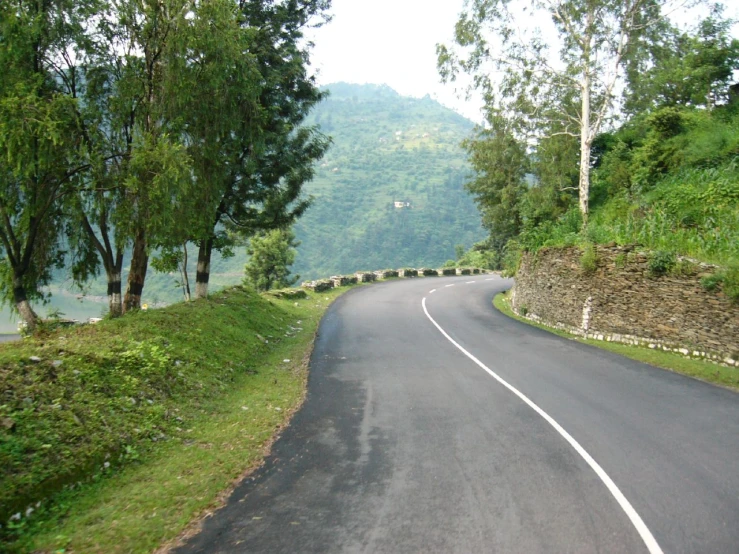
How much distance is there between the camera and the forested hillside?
3848 inches

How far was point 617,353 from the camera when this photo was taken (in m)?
15.0

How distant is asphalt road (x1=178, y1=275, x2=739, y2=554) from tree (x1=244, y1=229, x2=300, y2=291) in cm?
3576

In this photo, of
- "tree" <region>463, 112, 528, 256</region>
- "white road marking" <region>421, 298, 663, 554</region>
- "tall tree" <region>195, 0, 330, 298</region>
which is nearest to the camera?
"white road marking" <region>421, 298, 663, 554</region>

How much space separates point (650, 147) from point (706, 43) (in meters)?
6.60

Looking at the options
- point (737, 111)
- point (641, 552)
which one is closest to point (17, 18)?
point (641, 552)

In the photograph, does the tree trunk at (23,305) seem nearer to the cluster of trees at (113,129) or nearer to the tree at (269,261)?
the cluster of trees at (113,129)

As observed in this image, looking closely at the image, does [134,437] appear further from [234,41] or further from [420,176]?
[420,176]

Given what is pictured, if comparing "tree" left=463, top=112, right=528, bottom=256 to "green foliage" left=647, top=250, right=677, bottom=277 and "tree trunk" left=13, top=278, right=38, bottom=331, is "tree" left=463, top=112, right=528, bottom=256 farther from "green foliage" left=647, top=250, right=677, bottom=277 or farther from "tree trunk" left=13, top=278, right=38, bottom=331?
"tree trunk" left=13, top=278, right=38, bottom=331

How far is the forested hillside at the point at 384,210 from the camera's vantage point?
321ft

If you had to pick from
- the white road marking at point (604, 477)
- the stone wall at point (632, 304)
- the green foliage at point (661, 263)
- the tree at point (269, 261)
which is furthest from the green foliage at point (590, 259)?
the tree at point (269, 261)

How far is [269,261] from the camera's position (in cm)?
4891

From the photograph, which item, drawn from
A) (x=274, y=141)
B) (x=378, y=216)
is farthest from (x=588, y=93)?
(x=378, y=216)

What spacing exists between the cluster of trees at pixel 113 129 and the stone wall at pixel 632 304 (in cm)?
1188

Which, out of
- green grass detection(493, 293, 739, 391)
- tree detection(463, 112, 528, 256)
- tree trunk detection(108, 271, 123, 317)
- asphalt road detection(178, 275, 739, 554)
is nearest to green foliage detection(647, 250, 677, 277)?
→ green grass detection(493, 293, 739, 391)
